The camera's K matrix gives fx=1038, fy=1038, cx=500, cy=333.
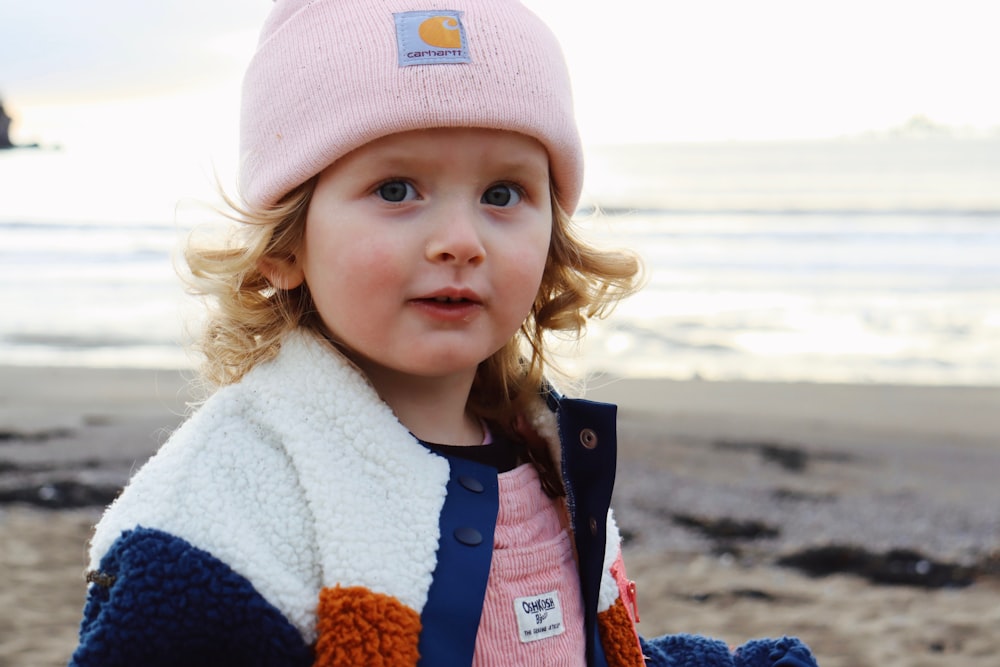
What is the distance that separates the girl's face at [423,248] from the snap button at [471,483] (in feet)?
0.56

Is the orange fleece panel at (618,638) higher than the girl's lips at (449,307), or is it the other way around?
the girl's lips at (449,307)

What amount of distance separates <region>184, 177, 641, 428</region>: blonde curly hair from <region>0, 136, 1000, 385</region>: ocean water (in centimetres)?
11

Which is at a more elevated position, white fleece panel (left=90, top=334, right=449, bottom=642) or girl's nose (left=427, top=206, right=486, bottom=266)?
girl's nose (left=427, top=206, right=486, bottom=266)

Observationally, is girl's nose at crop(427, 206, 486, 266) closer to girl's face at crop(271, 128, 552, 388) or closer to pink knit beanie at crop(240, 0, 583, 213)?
girl's face at crop(271, 128, 552, 388)

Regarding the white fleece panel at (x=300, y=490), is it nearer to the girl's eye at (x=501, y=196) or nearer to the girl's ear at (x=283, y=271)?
the girl's ear at (x=283, y=271)

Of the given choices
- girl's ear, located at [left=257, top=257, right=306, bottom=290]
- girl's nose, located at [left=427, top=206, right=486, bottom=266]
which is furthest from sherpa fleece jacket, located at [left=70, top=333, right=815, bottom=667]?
girl's nose, located at [left=427, top=206, right=486, bottom=266]

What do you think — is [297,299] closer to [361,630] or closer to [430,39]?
[430,39]

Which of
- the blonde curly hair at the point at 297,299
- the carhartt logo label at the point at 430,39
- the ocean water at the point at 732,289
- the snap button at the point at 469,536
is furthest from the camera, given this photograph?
the ocean water at the point at 732,289

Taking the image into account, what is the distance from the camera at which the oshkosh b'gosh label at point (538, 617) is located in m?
1.56

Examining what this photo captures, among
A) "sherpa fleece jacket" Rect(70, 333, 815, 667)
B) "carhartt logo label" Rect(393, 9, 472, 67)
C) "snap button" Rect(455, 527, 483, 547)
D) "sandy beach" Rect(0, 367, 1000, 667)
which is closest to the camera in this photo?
"sherpa fleece jacket" Rect(70, 333, 815, 667)

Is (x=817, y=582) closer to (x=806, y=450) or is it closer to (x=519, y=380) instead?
(x=806, y=450)

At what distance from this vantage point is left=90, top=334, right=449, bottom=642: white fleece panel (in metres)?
1.33

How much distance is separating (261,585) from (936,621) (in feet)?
10.2

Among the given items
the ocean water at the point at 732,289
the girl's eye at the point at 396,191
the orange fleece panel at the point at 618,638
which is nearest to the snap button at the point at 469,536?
the orange fleece panel at the point at 618,638
